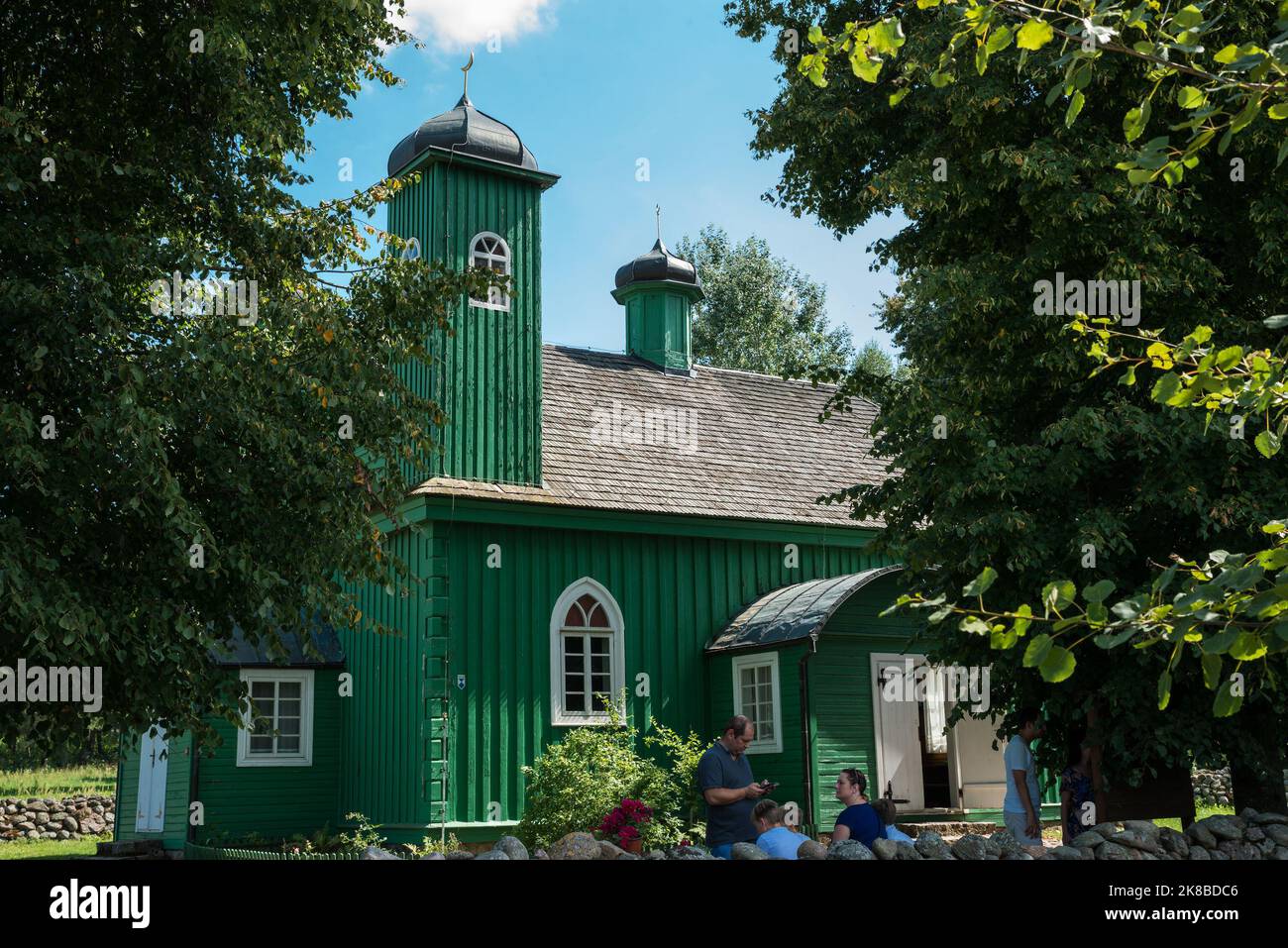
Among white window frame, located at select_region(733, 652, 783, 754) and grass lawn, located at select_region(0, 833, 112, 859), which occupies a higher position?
white window frame, located at select_region(733, 652, 783, 754)

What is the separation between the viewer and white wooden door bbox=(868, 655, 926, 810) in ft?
55.7

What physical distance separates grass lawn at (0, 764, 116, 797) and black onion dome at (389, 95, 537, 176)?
14.4 metres

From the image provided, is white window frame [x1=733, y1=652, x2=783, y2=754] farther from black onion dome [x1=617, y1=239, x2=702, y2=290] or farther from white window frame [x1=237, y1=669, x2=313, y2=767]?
black onion dome [x1=617, y1=239, x2=702, y2=290]

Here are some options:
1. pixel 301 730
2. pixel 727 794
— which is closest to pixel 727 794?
pixel 727 794

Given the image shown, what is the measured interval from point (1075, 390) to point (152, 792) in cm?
1433

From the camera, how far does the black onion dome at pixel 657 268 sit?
23.5 meters

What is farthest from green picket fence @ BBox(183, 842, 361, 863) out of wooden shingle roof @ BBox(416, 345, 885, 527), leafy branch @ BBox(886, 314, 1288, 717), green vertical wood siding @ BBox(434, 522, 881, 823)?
leafy branch @ BBox(886, 314, 1288, 717)

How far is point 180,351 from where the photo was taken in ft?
30.8

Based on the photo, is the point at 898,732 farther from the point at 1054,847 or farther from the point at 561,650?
the point at 1054,847

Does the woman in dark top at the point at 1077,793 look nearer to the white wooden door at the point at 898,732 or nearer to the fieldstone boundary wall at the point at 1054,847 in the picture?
the fieldstone boundary wall at the point at 1054,847

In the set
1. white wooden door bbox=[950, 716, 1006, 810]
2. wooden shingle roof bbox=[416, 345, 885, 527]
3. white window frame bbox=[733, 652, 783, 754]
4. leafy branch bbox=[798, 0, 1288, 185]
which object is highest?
wooden shingle roof bbox=[416, 345, 885, 527]

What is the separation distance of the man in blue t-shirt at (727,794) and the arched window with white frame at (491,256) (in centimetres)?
985
